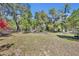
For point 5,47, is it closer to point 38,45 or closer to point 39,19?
point 38,45

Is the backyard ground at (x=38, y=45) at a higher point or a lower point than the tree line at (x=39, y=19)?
lower

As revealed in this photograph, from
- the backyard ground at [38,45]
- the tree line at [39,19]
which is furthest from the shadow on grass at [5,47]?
the tree line at [39,19]

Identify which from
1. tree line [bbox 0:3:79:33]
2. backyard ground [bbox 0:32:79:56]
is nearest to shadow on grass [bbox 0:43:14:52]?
backyard ground [bbox 0:32:79:56]

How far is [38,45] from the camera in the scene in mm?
2719

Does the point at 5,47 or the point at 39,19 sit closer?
the point at 5,47

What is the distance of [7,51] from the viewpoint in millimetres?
2666

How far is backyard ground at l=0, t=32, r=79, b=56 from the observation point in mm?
2654

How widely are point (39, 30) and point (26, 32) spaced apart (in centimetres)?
21

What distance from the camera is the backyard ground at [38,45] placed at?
8.71 feet

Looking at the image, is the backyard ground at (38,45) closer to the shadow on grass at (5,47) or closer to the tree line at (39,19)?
the shadow on grass at (5,47)

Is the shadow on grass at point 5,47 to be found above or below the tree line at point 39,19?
below

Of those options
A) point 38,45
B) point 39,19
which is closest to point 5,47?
point 38,45

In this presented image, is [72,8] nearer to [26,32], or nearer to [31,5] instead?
[31,5]

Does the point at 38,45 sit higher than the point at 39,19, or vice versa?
the point at 39,19
